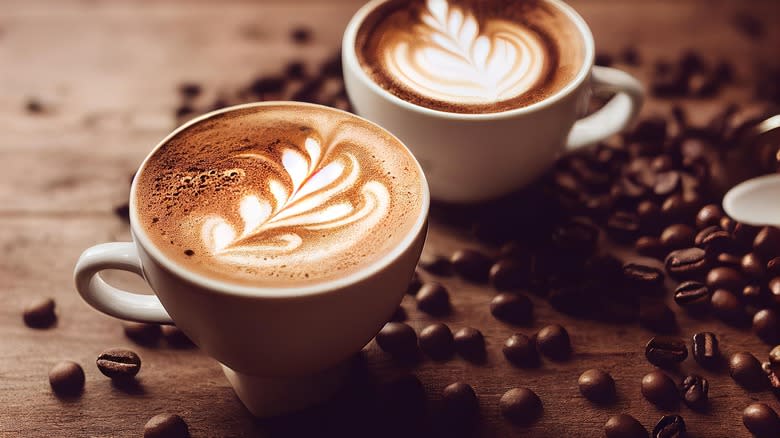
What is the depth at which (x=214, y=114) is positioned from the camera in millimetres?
1213

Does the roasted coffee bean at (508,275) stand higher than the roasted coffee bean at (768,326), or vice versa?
the roasted coffee bean at (508,275)

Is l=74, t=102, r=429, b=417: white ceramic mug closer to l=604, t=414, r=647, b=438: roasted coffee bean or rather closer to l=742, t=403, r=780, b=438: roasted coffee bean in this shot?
l=604, t=414, r=647, b=438: roasted coffee bean

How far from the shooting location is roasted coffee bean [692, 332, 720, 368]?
1264 mm

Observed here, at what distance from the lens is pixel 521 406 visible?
118 cm

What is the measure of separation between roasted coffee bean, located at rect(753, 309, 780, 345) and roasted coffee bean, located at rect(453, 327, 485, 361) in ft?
1.48

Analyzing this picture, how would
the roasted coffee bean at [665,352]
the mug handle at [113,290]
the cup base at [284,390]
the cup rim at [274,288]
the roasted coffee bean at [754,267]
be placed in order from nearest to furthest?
the cup rim at [274,288]
the mug handle at [113,290]
the cup base at [284,390]
the roasted coffee bean at [665,352]
the roasted coffee bean at [754,267]

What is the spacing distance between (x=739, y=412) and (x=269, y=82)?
120 centimetres

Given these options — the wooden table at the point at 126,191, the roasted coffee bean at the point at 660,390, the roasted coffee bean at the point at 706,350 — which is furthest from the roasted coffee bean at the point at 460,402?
the roasted coffee bean at the point at 706,350

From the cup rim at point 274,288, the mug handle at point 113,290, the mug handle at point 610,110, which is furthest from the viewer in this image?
the mug handle at point 610,110

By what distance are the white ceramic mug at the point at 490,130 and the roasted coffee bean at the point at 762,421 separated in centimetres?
54

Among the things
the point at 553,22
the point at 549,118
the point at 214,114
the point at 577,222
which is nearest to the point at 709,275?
the point at 577,222

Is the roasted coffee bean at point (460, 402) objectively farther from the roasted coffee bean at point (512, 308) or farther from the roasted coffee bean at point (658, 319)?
the roasted coffee bean at point (658, 319)

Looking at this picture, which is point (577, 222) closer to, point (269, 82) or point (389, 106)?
point (389, 106)

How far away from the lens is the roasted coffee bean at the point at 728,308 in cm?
133
